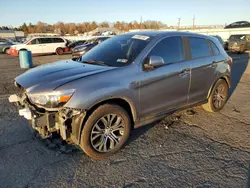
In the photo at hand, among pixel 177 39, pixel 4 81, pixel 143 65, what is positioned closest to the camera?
pixel 143 65

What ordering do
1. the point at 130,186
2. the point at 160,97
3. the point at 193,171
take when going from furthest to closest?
the point at 160,97, the point at 193,171, the point at 130,186

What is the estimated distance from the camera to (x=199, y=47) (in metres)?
4.52

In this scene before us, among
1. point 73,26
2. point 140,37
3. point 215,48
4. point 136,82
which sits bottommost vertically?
point 136,82

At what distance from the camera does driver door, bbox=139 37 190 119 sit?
3477 mm

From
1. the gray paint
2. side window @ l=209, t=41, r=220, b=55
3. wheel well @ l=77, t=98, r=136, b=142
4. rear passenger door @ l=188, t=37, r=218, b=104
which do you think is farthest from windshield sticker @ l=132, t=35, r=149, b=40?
side window @ l=209, t=41, r=220, b=55

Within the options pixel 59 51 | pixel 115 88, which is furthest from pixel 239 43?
pixel 115 88

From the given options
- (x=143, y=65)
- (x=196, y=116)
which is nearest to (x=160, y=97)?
(x=143, y=65)

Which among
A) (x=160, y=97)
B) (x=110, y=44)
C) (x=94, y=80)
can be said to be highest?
(x=110, y=44)

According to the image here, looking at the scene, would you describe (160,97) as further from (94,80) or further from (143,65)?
(94,80)

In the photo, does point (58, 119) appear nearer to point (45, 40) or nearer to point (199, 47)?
point (199, 47)

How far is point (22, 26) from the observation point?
94.5 meters

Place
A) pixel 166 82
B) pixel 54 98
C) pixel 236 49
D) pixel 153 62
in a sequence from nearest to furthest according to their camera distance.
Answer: pixel 54 98
pixel 153 62
pixel 166 82
pixel 236 49

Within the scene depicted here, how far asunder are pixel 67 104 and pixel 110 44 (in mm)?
1848

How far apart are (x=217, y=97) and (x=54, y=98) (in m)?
3.82
